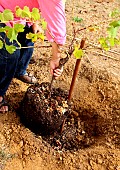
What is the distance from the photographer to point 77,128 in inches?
108

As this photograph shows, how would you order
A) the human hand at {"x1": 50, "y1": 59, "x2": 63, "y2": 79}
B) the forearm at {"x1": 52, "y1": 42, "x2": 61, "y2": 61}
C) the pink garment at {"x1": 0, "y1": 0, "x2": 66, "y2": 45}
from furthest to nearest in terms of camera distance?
1. the human hand at {"x1": 50, "y1": 59, "x2": 63, "y2": 79}
2. the forearm at {"x1": 52, "y1": 42, "x2": 61, "y2": 61}
3. the pink garment at {"x1": 0, "y1": 0, "x2": 66, "y2": 45}

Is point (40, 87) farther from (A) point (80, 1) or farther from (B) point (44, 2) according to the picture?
(A) point (80, 1)

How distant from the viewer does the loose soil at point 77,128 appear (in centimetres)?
229

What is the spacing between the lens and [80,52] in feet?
5.41

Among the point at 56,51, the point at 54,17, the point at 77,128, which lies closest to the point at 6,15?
the point at 54,17

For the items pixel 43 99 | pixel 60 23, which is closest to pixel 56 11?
pixel 60 23

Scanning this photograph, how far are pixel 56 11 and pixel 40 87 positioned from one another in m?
0.74

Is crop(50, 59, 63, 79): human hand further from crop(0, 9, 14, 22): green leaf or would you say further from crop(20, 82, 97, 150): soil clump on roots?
crop(0, 9, 14, 22): green leaf

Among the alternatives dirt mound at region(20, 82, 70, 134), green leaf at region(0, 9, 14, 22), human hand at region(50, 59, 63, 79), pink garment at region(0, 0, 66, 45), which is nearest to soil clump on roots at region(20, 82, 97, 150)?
dirt mound at region(20, 82, 70, 134)

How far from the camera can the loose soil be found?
2.29m

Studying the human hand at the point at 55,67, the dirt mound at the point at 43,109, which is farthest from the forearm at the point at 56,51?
the dirt mound at the point at 43,109

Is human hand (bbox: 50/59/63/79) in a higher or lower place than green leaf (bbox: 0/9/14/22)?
lower

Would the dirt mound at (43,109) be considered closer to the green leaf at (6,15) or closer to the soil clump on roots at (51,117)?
the soil clump on roots at (51,117)

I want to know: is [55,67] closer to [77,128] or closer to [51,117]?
[51,117]
